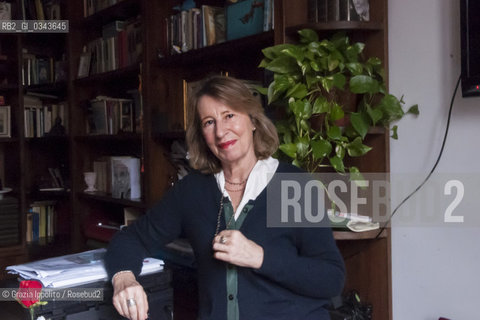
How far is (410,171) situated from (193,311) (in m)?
1.07

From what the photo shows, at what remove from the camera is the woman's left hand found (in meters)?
1.25

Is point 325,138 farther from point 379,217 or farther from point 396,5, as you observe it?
point 396,5

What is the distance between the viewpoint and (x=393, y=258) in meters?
1.93

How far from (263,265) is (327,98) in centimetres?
78

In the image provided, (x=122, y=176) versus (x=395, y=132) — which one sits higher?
(x=395, y=132)

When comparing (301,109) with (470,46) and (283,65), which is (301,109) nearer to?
(283,65)

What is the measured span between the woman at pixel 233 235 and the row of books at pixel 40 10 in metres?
2.53

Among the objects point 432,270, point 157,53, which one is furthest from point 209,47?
point 432,270

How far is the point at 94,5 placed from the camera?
11.3ft

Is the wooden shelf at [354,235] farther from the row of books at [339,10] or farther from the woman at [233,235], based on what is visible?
the row of books at [339,10]

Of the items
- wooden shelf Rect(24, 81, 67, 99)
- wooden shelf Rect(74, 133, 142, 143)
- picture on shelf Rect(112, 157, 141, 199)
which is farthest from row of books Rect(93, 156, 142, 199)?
wooden shelf Rect(24, 81, 67, 99)

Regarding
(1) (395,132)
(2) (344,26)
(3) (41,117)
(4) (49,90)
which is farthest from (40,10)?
(1) (395,132)

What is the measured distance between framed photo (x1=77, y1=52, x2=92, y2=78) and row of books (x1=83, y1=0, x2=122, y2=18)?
27 centimetres

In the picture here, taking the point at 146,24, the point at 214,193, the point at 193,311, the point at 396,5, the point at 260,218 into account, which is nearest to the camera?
the point at 260,218
